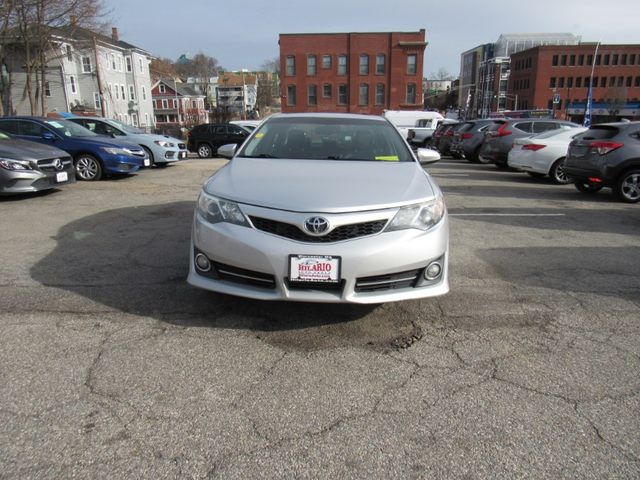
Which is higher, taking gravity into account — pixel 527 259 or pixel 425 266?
pixel 425 266

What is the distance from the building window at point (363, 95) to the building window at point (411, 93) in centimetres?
504

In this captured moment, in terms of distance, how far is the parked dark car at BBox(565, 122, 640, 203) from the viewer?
349 inches

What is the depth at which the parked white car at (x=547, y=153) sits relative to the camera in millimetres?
11773

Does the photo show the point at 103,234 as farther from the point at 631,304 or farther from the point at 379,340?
the point at 631,304

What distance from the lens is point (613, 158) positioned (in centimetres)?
894

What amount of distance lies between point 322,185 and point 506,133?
514 inches

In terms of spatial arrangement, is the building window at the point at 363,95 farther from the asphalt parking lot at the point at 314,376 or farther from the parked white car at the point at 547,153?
the asphalt parking lot at the point at 314,376

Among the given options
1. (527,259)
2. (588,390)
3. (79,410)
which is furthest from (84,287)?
(527,259)

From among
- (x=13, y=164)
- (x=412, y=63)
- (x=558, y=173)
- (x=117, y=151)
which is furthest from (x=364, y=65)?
(x=13, y=164)

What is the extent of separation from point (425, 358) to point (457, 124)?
1870cm

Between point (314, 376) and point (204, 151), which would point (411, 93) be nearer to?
point (204, 151)

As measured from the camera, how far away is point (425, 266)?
3.38m

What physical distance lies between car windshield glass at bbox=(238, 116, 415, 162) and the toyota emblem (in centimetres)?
149

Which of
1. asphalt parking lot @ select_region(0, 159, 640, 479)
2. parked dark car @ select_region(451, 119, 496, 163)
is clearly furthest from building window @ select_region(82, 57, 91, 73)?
asphalt parking lot @ select_region(0, 159, 640, 479)
